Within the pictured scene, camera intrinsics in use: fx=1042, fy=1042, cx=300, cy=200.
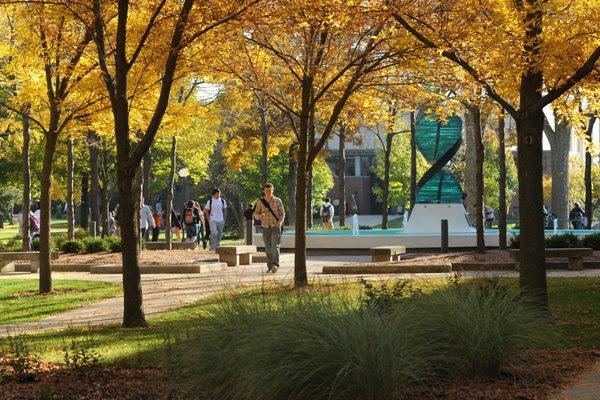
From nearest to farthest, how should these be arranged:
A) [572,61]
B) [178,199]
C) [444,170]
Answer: [572,61] < [444,170] < [178,199]

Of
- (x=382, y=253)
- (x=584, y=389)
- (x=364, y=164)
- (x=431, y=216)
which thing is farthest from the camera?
(x=364, y=164)

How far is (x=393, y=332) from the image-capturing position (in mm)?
7359

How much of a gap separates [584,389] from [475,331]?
3.12ft

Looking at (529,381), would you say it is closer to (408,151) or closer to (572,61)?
(572,61)

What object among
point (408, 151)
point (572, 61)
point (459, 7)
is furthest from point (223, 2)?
point (408, 151)

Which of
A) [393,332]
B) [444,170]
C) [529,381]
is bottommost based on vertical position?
[529,381]

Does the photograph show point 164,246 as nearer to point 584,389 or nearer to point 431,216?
point 431,216

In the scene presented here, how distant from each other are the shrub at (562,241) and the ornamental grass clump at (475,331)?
15173mm

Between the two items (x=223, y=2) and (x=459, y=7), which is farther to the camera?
(x=459, y=7)

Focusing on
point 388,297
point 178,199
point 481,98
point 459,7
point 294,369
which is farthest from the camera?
point 178,199

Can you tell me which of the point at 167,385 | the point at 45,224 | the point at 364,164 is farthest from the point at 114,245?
the point at 364,164

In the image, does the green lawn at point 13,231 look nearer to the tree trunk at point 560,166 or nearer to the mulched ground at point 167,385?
the tree trunk at point 560,166

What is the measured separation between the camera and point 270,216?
2152 cm

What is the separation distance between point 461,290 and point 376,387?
8.68ft
